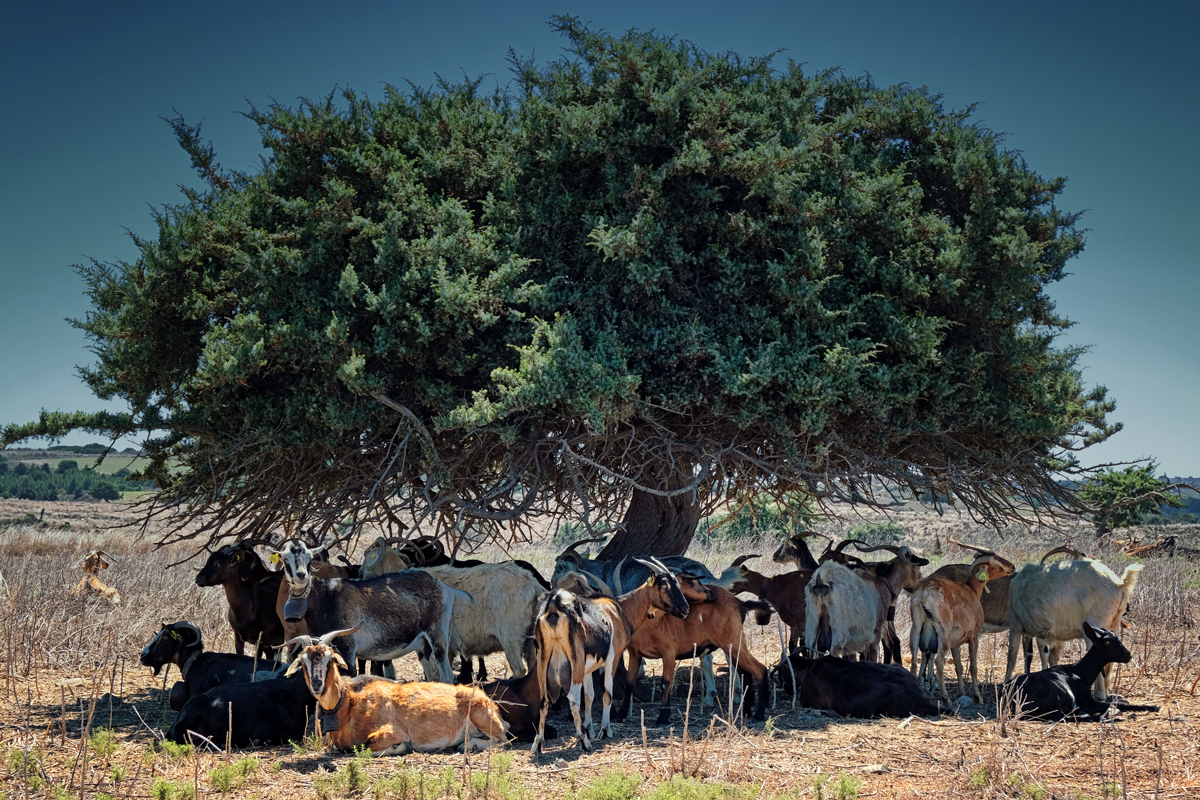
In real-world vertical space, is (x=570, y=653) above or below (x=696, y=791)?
above

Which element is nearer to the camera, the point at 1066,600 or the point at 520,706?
the point at 520,706

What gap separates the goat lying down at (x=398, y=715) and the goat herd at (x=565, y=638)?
0.5 inches

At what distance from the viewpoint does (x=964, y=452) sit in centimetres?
1318

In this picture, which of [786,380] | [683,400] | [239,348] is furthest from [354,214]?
[786,380]

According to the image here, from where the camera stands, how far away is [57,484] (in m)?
80.1

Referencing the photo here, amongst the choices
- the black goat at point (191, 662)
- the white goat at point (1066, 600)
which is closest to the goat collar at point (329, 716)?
the black goat at point (191, 662)

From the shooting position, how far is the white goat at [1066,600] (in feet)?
35.1

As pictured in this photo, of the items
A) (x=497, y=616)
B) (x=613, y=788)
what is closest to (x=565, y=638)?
(x=613, y=788)

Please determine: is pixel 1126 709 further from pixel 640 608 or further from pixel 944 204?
pixel 944 204

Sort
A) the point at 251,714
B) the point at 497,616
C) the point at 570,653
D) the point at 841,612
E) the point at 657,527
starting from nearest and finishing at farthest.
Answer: the point at 570,653 → the point at 251,714 → the point at 497,616 → the point at 841,612 → the point at 657,527

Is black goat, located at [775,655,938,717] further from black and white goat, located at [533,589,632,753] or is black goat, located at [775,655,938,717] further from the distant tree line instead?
the distant tree line

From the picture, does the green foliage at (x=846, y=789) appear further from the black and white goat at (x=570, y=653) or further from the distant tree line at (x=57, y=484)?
the distant tree line at (x=57, y=484)

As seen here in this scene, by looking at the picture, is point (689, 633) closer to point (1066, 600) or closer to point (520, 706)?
point (520, 706)

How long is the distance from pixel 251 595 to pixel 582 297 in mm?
5229
